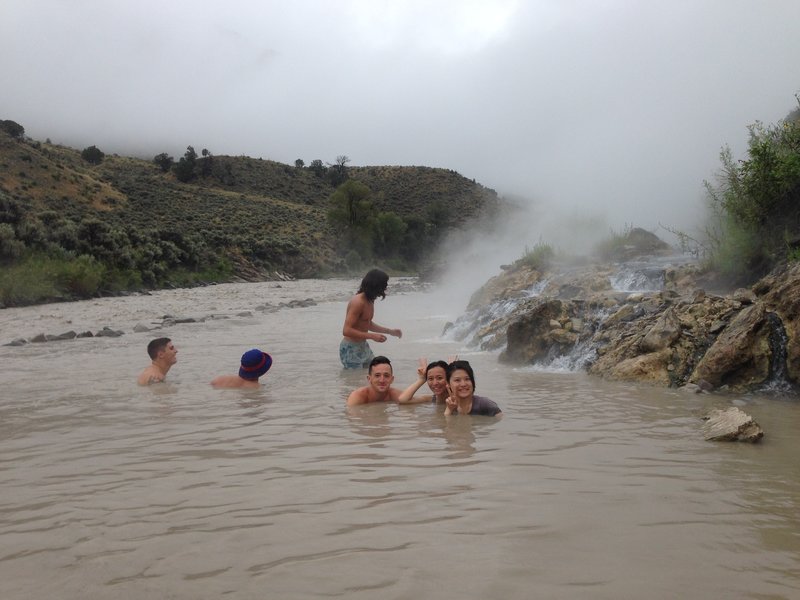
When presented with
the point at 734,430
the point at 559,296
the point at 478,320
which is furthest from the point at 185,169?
the point at 734,430

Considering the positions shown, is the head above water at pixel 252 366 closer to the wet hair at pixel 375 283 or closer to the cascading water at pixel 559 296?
the wet hair at pixel 375 283

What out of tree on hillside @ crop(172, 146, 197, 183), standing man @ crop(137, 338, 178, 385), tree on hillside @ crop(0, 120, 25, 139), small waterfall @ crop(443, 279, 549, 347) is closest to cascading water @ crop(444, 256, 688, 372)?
small waterfall @ crop(443, 279, 549, 347)

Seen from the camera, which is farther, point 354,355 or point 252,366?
point 354,355

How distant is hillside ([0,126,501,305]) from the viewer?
26.4 meters

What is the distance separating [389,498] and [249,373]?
4.18 metres

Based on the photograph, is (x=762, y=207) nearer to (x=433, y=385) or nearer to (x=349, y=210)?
(x=433, y=385)

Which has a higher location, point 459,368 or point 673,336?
point 673,336

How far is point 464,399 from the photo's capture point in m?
5.38

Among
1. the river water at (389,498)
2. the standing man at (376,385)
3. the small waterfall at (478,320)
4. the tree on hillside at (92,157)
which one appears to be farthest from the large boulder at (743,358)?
the tree on hillside at (92,157)

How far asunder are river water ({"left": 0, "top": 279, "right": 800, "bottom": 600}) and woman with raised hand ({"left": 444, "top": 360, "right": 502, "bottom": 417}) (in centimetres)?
17

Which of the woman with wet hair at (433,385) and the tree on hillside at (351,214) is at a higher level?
the tree on hillside at (351,214)

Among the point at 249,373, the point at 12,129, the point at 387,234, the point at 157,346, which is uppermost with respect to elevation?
the point at 12,129

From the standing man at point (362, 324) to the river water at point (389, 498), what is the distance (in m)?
1.55

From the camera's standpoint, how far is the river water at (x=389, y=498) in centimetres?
217
